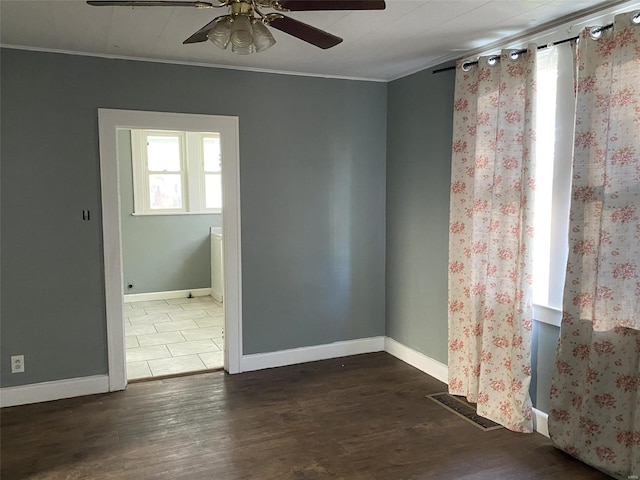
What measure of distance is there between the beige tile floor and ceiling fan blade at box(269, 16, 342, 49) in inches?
112

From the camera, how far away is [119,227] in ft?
12.0

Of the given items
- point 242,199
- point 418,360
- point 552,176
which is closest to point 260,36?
point 552,176

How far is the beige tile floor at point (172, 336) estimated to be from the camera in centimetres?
421

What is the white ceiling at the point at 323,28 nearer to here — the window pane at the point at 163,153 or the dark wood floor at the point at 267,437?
the dark wood floor at the point at 267,437

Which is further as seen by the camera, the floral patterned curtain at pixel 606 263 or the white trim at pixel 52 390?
the white trim at pixel 52 390

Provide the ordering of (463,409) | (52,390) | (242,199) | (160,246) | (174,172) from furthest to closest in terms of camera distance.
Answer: (174,172) < (160,246) < (242,199) < (52,390) < (463,409)

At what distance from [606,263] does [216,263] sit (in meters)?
5.01

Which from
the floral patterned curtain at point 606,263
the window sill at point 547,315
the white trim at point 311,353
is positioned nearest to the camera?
the floral patterned curtain at point 606,263

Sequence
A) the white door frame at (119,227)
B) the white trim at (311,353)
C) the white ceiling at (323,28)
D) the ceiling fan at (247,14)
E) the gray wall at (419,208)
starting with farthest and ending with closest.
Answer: the white trim at (311,353)
the gray wall at (419,208)
the white door frame at (119,227)
the white ceiling at (323,28)
the ceiling fan at (247,14)

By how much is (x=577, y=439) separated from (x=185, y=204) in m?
5.37

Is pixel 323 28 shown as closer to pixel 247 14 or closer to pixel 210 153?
pixel 247 14

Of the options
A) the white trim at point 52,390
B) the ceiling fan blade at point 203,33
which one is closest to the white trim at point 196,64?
the ceiling fan blade at point 203,33

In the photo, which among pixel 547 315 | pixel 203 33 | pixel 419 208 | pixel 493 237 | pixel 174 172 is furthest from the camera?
pixel 174 172

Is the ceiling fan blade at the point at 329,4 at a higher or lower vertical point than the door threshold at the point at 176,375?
higher
